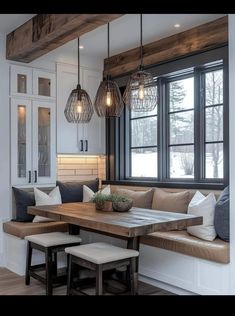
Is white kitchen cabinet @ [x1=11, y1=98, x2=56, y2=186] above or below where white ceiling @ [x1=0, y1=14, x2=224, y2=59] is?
below

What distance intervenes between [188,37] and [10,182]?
284 centimetres

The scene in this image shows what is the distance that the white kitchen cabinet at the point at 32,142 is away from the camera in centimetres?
440

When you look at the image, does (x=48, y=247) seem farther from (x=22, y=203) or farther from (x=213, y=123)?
(x=213, y=123)

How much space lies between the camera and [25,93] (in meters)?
4.49

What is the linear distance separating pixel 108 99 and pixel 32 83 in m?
1.71

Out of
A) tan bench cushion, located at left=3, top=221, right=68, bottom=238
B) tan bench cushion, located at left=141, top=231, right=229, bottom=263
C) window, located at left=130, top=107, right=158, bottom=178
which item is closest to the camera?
tan bench cushion, located at left=141, top=231, right=229, bottom=263

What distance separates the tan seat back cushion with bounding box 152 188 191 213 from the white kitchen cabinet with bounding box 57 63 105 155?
4.74 ft

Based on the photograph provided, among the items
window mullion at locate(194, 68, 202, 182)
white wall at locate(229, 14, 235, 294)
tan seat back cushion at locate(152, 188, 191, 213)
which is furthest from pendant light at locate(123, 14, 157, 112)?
tan seat back cushion at locate(152, 188, 191, 213)

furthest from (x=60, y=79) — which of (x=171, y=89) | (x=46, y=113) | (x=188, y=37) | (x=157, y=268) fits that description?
(x=157, y=268)

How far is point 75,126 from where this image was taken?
5.04m

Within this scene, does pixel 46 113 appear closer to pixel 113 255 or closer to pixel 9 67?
pixel 9 67

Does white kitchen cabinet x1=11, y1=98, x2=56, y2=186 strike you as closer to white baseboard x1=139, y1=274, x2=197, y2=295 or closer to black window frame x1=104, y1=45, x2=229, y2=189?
black window frame x1=104, y1=45, x2=229, y2=189

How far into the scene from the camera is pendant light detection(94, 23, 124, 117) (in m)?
3.30

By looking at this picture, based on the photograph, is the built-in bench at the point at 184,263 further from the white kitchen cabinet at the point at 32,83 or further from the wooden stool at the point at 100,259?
the white kitchen cabinet at the point at 32,83
